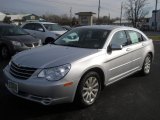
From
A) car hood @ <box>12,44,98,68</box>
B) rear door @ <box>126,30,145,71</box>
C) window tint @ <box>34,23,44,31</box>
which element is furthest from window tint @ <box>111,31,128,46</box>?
window tint @ <box>34,23,44,31</box>

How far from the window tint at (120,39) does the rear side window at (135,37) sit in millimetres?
323

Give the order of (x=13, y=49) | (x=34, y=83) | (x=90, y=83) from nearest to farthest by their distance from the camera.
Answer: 1. (x=34, y=83)
2. (x=90, y=83)
3. (x=13, y=49)

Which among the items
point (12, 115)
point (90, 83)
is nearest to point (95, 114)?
point (90, 83)

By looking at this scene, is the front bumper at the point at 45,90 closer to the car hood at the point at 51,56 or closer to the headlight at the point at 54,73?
the headlight at the point at 54,73

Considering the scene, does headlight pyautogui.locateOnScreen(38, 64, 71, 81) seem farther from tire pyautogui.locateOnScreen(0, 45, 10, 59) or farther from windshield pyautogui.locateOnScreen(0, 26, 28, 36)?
windshield pyautogui.locateOnScreen(0, 26, 28, 36)

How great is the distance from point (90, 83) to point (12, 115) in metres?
1.52

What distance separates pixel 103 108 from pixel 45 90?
1.27m

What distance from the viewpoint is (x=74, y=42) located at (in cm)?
569

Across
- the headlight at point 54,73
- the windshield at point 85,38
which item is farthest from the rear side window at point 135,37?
the headlight at point 54,73

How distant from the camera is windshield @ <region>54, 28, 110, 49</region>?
5.41m

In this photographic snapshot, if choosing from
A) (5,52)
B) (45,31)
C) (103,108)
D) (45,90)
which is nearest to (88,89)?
(103,108)

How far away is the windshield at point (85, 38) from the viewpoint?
213 inches

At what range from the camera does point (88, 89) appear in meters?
4.73

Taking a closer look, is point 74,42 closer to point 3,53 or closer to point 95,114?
point 95,114
